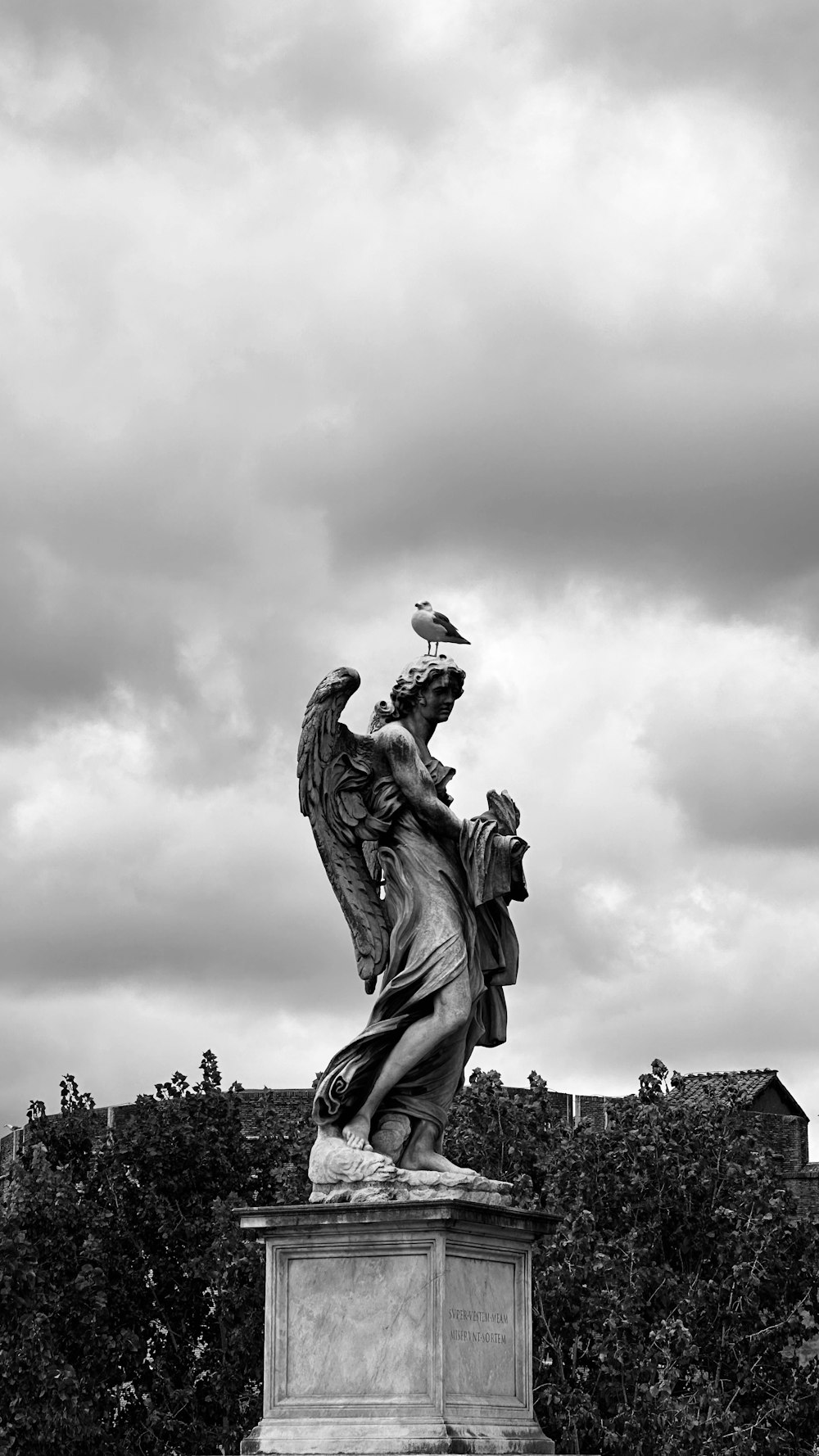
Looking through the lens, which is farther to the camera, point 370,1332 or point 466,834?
point 466,834

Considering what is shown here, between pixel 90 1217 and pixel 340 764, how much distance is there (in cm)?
A: 1450

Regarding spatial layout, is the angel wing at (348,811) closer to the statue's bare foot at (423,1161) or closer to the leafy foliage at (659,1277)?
the statue's bare foot at (423,1161)

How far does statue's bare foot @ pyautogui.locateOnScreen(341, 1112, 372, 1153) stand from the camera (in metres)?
11.2

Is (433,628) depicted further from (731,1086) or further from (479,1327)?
(731,1086)

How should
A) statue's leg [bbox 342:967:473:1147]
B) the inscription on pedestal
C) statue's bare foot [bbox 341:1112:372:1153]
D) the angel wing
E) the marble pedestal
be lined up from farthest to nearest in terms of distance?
the angel wing < statue's leg [bbox 342:967:473:1147] < statue's bare foot [bbox 341:1112:372:1153] < the inscription on pedestal < the marble pedestal

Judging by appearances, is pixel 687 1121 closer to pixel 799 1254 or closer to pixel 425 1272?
pixel 799 1254

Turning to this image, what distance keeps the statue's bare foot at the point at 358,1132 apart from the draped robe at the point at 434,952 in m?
0.07

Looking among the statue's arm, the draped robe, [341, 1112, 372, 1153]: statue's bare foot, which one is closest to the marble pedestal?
[341, 1112, 372, 1153]: statue's bare foot

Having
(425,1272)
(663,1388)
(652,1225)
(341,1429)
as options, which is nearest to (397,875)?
(425,1272)

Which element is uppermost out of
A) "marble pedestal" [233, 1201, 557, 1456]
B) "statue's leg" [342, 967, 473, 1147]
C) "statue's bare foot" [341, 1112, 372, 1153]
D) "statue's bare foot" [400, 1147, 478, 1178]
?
"statue's leg" [342, 967, 473, 1147]

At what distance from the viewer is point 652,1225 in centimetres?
2378

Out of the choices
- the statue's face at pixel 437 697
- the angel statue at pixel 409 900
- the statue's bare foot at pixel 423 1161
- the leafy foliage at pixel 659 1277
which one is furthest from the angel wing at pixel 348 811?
the leafy foliage at pixel 659 1277

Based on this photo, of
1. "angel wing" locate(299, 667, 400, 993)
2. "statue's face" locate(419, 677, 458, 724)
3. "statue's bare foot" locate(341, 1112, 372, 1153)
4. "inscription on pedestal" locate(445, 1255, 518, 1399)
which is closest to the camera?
"inscription on pedestal" locate(445, 1255, 518, 1399)

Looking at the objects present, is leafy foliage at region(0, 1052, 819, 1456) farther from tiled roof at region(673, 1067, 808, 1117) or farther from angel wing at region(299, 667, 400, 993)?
angel wing at region(299, 667, 400, 993)
